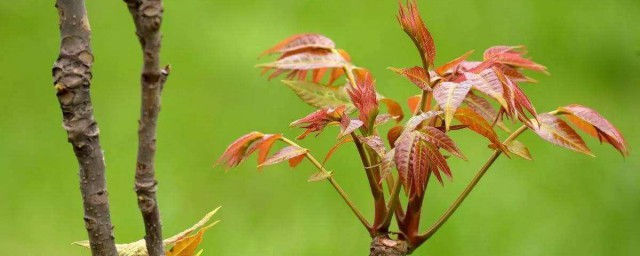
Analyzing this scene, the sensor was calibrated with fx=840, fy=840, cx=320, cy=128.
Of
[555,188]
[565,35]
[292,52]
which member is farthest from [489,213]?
[292,52]

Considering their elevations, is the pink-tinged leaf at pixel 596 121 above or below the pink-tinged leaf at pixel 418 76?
below

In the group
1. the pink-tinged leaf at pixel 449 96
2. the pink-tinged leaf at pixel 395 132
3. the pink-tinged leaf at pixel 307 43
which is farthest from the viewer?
the pink-tinged leaf at pixel 307 43

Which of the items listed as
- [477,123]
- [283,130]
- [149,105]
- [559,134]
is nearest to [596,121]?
[559,134]

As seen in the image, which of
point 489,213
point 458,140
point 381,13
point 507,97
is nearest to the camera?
point 507,97

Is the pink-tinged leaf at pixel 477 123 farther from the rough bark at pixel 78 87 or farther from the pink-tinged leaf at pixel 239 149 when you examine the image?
the rough bark at pixel 78 87

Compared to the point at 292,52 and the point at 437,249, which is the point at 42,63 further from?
the point at 292,52

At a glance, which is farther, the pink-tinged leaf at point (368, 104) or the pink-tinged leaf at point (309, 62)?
the pink-tinged leaf at point (309, 62)

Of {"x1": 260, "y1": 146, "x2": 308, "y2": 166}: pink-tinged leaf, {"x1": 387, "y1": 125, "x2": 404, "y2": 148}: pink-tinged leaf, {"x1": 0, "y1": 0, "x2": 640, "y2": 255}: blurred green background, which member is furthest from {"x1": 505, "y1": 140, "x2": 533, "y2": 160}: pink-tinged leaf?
{"x1": 0, "y1": 0, "x2": 640, "y2": 255}: blurred green background

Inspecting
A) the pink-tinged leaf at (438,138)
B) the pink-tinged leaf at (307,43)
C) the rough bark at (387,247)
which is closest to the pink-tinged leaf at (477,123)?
the pink-tinged leaf at (438,138)
